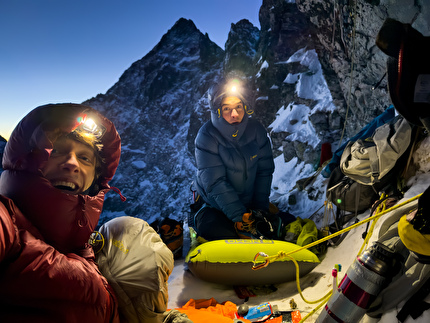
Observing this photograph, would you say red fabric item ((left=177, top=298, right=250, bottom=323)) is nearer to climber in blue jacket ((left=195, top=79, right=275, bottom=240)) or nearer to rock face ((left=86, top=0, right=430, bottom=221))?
climber in blue jacket ((left=195, top=79, right=275, bottom=240))

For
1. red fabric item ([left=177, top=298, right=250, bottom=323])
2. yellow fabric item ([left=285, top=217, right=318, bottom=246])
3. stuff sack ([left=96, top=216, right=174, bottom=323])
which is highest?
stuff sack ([left=96, top=216, right=174, bottom=323])

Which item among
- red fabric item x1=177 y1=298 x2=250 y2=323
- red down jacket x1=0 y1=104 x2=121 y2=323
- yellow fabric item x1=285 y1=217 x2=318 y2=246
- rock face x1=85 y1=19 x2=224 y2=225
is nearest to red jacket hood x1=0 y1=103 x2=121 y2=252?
red down jacket x1=0 y1=104 x2=121 y2=323

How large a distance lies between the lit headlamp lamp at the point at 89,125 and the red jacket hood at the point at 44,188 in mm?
34

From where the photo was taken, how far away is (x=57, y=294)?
1.16 meters

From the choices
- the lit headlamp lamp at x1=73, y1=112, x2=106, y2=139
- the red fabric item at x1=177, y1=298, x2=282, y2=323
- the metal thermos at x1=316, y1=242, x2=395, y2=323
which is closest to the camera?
the metal thermos at x1=316, y1=242, x2=395, y2=323

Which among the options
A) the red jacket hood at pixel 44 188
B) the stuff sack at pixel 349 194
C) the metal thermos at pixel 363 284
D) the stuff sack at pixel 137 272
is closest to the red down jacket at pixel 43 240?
the red jacket hood at pixel 44 188

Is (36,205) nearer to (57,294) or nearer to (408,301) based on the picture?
(57,294)

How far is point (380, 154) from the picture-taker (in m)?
2.54

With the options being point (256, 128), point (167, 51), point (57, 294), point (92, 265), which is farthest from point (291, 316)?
point (167, 51)

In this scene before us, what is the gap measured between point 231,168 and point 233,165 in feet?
0.18

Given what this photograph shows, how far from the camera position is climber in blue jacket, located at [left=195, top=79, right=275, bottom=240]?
12.0 feet

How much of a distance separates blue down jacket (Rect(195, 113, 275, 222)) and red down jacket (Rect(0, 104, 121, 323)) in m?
2.30

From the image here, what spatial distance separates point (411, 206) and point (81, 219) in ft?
6.33

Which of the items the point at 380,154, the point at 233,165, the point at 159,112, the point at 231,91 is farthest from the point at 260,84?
the point at 159,112
